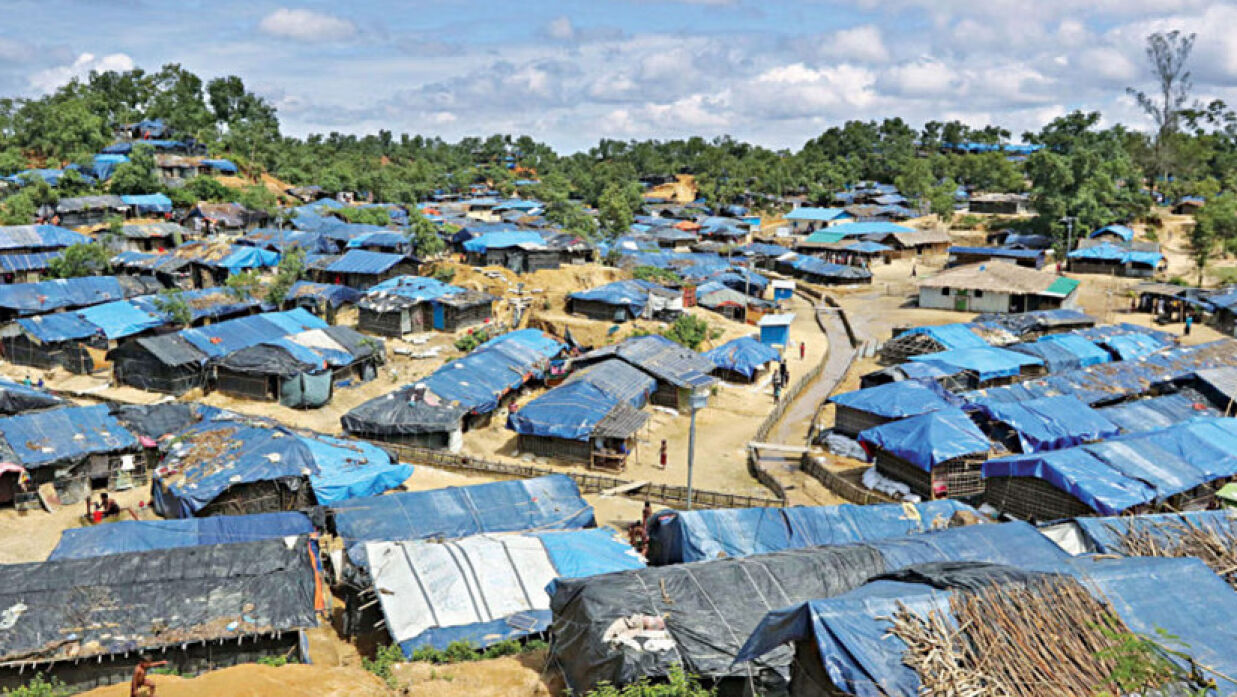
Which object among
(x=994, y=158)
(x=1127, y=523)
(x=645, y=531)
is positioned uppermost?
(x=994, y=158)

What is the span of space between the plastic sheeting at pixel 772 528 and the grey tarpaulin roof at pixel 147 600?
6754 millimetres

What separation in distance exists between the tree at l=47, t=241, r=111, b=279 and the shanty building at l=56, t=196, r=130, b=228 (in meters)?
11.3

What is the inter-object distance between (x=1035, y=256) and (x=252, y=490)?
54284 millimetres

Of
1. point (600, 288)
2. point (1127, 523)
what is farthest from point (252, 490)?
point (600, 288)

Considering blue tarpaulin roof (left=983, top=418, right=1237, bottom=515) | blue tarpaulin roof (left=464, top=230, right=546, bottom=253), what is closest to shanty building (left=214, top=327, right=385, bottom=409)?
blue tarpaulin roof (left=464, top=230, right=546, bottom=253)

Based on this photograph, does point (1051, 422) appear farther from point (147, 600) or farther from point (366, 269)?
point (366, 269)

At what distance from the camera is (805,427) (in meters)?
31.4

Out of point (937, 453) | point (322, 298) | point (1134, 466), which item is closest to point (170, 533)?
point (937, 453)

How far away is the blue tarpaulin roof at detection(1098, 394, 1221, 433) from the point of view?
2636 cm

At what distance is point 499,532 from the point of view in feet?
59.8

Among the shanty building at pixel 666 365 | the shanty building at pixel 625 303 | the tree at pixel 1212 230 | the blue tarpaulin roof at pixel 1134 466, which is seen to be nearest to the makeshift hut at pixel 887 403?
the blue tarpaulin roof at pixel 1134 466

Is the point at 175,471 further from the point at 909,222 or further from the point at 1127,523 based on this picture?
the point at 909,222

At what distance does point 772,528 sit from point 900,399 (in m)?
10.8

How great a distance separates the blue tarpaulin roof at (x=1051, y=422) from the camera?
82.4 ft
